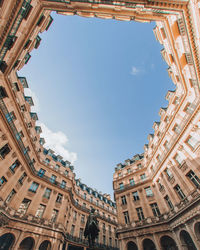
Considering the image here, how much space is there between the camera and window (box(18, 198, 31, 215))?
21395mm

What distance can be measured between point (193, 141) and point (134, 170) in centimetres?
1706

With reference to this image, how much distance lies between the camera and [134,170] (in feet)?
105

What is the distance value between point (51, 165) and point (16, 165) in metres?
10.1

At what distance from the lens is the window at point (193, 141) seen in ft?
57.4

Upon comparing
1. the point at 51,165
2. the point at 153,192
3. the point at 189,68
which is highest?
the point at 51,165

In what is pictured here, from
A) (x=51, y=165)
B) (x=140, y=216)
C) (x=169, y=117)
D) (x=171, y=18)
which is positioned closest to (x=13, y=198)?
(x=51, y=165)

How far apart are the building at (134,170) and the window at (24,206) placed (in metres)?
0.15

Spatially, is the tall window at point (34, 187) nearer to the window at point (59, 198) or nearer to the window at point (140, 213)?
the window at point (59, 198)

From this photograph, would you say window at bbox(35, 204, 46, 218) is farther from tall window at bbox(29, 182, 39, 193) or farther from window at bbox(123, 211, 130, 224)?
window at bbox(123, 211, 130, 224)

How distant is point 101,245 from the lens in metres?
33.1

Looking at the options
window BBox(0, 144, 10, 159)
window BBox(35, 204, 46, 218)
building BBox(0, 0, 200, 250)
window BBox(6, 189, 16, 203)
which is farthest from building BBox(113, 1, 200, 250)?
window BBox(0, 144, 10, 159)

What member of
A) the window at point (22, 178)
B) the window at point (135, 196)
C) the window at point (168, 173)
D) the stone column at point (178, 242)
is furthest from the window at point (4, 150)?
the stone column at point (178, 242)

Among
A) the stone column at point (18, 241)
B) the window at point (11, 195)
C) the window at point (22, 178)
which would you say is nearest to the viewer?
the stone column at point (18, 241)

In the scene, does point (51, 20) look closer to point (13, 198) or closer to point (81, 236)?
point (13, 198)
